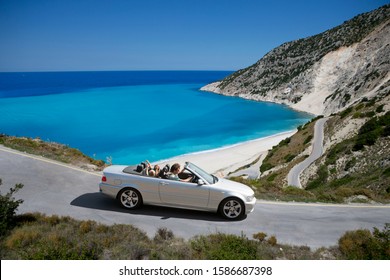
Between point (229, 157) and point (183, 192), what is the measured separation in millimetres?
39853

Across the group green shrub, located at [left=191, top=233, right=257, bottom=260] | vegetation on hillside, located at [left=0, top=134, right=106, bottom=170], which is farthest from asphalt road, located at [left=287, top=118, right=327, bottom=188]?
green shrub, located at [left=191, top=233, right=257, bottom=260]

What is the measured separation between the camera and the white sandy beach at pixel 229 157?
134ft

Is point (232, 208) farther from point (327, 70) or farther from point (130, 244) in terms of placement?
point (327, 70)

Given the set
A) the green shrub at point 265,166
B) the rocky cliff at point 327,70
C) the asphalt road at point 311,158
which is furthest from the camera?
the rocky cliff at point 327,70

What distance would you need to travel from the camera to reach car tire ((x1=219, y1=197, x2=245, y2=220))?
28.3 feet

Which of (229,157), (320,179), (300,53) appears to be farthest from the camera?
(300,53)

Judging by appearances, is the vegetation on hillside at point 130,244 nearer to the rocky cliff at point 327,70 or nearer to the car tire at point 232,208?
the car tire at point 232,208

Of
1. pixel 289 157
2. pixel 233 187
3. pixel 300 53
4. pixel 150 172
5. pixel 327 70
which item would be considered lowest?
pixel 233 187

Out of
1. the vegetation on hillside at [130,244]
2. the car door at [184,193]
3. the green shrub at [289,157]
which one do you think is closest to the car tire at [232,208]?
the car door at [184,193]

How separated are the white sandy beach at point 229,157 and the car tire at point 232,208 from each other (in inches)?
1046

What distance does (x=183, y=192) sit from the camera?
855 cm

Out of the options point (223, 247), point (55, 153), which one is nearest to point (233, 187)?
point (223, 247)

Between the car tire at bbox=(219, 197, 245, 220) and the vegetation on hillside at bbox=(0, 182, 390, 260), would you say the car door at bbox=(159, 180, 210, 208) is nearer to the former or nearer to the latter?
the car tire at bbox=(219, 197, 245, 220)
